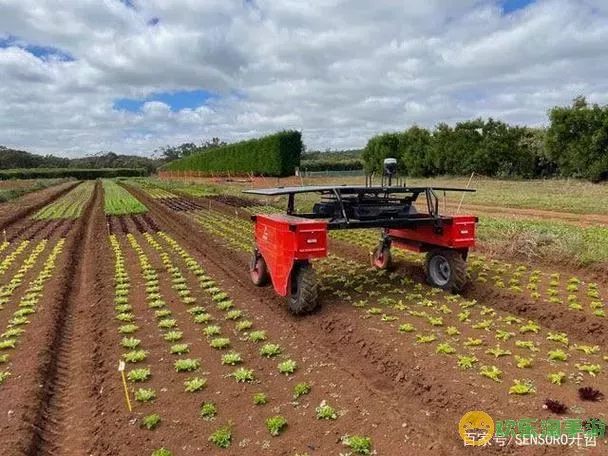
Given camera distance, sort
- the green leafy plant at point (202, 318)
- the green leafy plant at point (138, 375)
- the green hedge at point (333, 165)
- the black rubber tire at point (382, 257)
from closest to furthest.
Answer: the green leafy plant at point (138, 375)
the green leafy plant at point (202, 318)
the black rubber tire at point (382, 257)
the green hedge at point (333, 165)

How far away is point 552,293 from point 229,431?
560 centimetres

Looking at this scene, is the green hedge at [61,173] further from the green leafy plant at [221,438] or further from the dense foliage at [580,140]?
the green leafy plant at [221,438]

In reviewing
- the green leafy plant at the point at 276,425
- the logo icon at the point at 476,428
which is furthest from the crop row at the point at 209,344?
A: the logo icon at the point at 476,428

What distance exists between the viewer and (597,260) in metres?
8.83

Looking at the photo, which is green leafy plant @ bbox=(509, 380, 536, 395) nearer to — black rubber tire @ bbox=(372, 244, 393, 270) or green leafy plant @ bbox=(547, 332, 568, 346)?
green leafy plant @ bbox=(547, 332, 568, 346)

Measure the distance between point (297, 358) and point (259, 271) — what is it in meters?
3.33

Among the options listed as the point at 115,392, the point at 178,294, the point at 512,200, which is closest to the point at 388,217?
the point at 178,294

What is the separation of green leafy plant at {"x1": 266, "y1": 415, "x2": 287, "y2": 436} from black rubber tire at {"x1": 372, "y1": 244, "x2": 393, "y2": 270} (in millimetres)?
5681

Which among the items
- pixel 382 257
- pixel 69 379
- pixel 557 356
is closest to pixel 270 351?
pixel 69 379

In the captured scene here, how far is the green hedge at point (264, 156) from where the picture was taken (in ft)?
131

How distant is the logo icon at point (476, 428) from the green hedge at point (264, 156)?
3671 cm

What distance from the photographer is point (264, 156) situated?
42.7m

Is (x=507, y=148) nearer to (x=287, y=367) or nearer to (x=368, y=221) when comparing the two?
(x=368, y=221)

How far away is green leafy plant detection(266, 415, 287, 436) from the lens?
4094 millimetres
